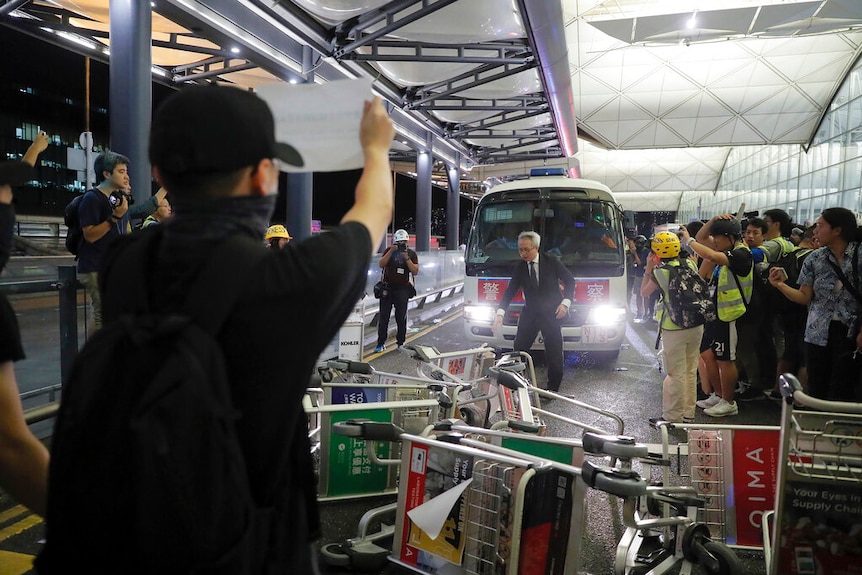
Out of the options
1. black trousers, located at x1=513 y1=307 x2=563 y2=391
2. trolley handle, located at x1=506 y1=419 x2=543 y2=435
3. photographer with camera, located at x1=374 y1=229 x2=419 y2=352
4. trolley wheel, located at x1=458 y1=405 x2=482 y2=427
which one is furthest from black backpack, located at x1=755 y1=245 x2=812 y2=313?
photographer with camera, located at x1=374 y1=229 x2=419 y2=352

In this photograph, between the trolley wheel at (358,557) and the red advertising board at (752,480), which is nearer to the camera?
the trolley wheel at (358,557)

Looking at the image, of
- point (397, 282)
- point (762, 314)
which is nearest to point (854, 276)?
point (762, 314)

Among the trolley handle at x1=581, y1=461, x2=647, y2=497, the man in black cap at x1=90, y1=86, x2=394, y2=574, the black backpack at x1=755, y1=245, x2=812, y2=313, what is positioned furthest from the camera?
the black backpack at x1=755, y1=245, x2=812, y2=313

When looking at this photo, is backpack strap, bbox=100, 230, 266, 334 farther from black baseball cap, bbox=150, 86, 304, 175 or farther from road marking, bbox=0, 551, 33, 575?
road marking, bbox=0, 551, 33, 575

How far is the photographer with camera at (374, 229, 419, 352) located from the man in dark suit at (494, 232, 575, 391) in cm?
277

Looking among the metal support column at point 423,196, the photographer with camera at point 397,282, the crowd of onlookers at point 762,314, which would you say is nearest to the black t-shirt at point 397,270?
the photographer with camera at point 397,282

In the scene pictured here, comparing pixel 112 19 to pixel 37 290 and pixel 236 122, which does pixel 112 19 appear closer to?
pixel 37 290

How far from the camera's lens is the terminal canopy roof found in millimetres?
9875

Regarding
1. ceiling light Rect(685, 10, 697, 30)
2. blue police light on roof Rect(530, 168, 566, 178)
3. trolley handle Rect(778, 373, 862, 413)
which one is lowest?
trolley handle Rect(778, 373, 862, 413)

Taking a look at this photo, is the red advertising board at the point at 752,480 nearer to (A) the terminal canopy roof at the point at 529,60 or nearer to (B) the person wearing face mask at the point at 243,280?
(B) the person wearing face mask at the point at 243,280

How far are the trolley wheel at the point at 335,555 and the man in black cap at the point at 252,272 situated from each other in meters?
2.14

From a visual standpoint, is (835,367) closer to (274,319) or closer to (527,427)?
(527,427)

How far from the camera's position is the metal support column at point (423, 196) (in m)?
19.9

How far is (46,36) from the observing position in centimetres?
1163
